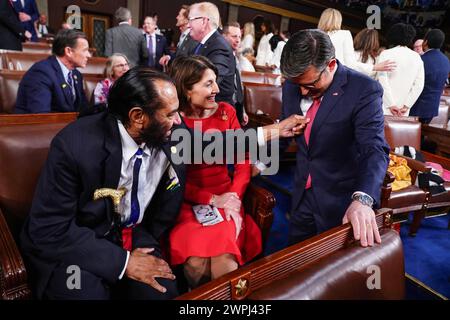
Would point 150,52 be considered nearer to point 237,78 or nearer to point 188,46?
point 188,46

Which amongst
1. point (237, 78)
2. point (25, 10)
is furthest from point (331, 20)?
point (25, 10)

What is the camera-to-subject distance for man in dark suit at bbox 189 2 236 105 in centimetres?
275

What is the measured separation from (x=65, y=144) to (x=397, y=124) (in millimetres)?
2859

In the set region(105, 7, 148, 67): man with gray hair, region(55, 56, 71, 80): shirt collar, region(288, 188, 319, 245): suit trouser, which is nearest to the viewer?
region(288, 188, 319, 245): suit trouser

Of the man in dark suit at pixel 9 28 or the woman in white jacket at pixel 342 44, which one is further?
the man in dark suit at pixel 9 28

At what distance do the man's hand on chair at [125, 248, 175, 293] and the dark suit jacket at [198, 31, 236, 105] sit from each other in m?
1.69

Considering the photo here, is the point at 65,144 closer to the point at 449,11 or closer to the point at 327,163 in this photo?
the point at 327,163

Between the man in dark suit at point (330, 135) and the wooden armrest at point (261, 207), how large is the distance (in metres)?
0.14

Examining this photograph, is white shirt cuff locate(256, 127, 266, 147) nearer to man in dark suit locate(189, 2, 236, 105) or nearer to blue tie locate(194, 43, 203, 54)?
man in dark suit locate(189, 2, 236, 105)

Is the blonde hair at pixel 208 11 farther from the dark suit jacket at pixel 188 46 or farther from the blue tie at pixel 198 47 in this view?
the dark suit jacket at pixel 188 46

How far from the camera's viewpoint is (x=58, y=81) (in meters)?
2.55

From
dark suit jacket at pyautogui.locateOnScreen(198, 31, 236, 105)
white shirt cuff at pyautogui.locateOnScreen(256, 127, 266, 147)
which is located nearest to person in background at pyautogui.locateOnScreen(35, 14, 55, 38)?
dark suit jacket at pyautogui.locateOnScreen(198, 31, 236, 105)

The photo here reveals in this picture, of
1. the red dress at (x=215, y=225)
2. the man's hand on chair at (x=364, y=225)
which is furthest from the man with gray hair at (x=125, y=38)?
the man's hand on chair at (x=364, y=225)

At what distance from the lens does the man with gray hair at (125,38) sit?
4637 mm
